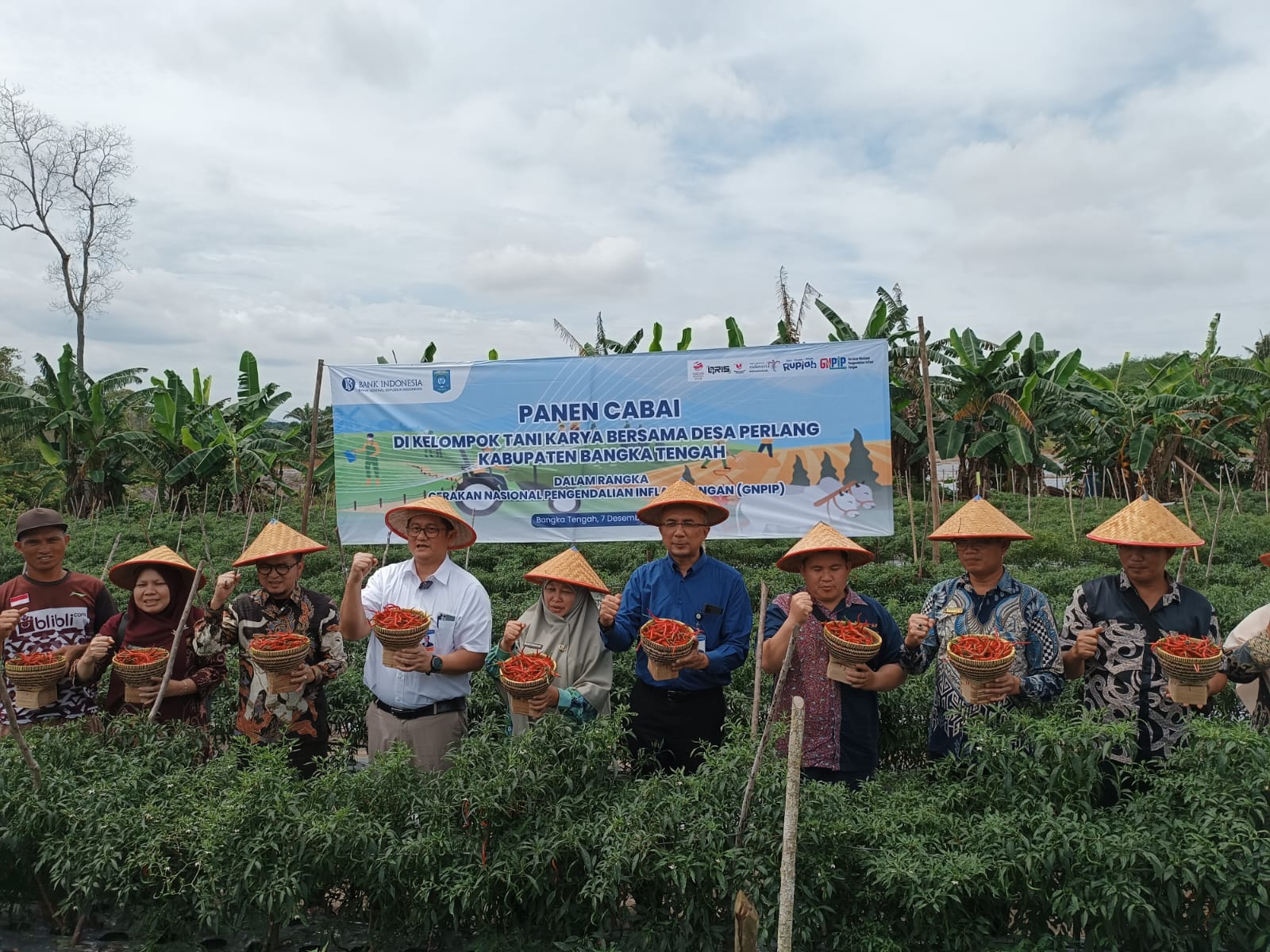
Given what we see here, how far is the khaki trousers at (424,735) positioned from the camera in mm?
3826

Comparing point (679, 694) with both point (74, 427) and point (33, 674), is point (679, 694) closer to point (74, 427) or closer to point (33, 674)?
point (33, 674)

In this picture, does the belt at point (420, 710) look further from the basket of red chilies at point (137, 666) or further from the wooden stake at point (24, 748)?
the wooden stake at point (24, 748)

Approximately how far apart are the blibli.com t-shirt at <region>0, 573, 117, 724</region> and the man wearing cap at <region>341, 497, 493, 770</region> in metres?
1.50

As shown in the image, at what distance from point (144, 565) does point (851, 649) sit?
3.28 metres

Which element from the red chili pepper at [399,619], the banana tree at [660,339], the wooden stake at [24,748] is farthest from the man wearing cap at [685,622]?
the banana tree at [660,339]

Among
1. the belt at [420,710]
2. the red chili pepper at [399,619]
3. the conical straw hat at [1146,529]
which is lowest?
the belt at [420,710]

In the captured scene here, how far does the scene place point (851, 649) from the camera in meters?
3.30

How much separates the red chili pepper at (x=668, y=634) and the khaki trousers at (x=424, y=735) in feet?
3.39

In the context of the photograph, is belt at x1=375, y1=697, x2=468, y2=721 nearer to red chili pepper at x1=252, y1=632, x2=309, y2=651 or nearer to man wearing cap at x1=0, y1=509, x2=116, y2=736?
red chili pepper at x1=252, y1=632, x2=309, y2=651

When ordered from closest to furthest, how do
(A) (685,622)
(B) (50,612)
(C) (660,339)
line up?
(A) (685,622) < (B) (50,612) < (C) (660,339)

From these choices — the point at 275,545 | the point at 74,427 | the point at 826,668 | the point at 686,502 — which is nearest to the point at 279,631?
the point at 275,545

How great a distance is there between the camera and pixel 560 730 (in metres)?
3.21

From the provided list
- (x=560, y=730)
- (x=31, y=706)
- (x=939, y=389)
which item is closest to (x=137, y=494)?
(x=939, y=389)

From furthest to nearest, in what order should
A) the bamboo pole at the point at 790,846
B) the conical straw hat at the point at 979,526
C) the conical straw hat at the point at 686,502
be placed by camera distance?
the conical straw hat at the point at 686,502
the conical straw hat at the point at 979,526
the bamboo pole at the point at 790,846
